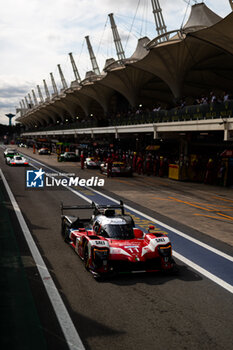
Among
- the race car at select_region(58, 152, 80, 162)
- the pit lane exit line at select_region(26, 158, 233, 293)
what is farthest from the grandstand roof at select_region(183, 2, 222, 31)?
the race car at select_region(58, 152, 80, 162)

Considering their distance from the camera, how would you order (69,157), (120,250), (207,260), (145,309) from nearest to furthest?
(145,309) < (120,250) < (207,260) < (69,157)

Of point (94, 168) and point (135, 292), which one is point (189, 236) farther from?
point (94, 168)

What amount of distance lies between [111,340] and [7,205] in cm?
1265

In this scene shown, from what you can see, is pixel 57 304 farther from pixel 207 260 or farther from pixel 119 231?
pixel 207 260

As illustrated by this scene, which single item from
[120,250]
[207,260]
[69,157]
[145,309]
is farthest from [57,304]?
[69,157]

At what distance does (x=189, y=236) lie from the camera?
12.4m

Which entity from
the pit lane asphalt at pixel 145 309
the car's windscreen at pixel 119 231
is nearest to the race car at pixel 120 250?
the car's windscreen at pixel 119 231

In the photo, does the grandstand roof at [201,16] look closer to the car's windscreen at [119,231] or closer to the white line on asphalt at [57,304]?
the car's windscreen at [119,231]

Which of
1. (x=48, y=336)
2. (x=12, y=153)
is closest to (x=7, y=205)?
(x=48, y=336)

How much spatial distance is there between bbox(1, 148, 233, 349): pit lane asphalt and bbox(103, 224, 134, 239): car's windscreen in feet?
3.58

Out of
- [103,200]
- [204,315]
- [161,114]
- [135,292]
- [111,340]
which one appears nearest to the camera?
[111,340]

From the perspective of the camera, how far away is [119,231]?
9.42 meters

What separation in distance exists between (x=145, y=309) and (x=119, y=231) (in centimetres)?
297

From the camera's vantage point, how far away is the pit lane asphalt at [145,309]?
18.3 feet
